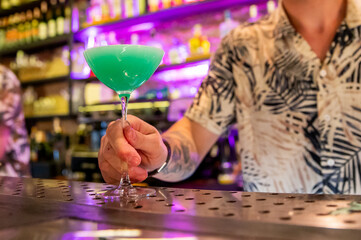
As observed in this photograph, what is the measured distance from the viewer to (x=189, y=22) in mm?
4055

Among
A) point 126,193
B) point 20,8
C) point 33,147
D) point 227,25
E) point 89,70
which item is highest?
point 20,8

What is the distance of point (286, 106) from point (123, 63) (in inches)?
25.3

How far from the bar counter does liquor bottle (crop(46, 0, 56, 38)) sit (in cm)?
439

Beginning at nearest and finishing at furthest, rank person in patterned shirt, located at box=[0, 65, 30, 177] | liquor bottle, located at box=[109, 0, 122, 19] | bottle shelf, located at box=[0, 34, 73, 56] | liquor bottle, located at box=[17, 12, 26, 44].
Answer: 1. person in patterned shirt, located at box=[0, 65, 30, 177]
2. liquor bottle, located at box=[109, 0, 122, 19]
3. bottle shelf, located at box=[0, 34, 73, 56]
4. liquor bottle, located at box=[17, 12, 26, 44]

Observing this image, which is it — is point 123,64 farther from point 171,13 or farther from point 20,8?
point 20,8

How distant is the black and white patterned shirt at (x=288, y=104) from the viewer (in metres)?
1.28

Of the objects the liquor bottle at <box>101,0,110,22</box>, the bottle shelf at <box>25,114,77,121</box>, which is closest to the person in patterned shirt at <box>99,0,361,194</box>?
the liquor bottle at <box>101,0,110,22</box>

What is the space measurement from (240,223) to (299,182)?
91cm

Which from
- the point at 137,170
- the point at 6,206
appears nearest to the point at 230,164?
the point at 137,170

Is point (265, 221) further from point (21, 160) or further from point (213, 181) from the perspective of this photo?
point (213, 181)

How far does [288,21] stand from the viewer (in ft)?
4.66

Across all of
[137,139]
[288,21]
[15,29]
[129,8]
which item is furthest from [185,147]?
[15,29]

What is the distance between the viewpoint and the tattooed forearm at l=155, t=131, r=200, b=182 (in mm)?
1274

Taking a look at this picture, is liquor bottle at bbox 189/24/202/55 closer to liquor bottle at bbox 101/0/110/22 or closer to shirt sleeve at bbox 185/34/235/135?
liquor bottle at bbox 101/0/110/22
